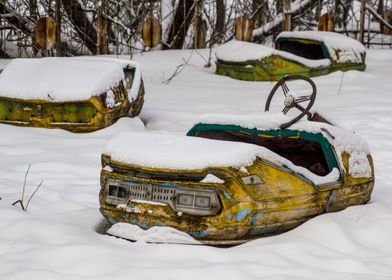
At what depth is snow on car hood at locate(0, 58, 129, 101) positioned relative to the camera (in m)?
7.39

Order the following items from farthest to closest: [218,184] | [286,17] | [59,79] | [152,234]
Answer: [286,17], [59,79], [152,234], [218,184]

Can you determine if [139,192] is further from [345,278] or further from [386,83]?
[386,83]

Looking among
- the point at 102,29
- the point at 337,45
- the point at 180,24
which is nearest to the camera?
the point at 337,45

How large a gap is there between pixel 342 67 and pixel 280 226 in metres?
8.87

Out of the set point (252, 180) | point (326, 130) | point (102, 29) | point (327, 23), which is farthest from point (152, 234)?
point (327, 23)

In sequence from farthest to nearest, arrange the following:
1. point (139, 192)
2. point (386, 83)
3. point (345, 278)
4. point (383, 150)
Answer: point (386, 83), point (383, 150), point (139, 192), point (345, 278)

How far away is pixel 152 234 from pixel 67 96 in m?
3.78

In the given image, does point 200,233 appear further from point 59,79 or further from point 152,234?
point 59,79

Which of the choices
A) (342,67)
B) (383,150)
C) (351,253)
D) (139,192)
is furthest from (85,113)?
(342,67)

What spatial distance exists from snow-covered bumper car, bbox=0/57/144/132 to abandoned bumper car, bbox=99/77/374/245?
3222mm

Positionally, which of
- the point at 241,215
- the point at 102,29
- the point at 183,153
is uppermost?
the point at 102,29

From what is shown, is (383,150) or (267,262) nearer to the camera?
(267,262)

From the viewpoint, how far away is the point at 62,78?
765cm

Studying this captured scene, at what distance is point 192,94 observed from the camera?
10.6m
